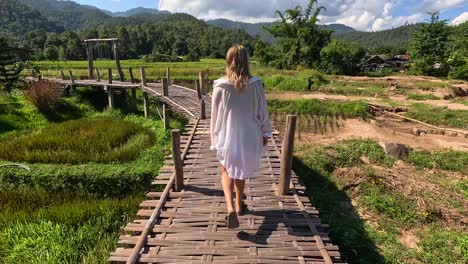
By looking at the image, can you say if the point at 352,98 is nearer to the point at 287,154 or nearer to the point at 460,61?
the point at 287,154

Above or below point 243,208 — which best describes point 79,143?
below

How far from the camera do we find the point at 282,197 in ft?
15.3

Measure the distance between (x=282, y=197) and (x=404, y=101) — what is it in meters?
16.4

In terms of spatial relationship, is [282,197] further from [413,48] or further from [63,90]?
[413,48]

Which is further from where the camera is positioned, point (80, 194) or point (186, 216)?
point (80, 194)

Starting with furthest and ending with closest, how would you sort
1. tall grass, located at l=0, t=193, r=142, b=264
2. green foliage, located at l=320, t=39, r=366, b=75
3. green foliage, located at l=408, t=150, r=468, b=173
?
green foliage, located at l=320, t=39, r=366, b=75 < green foliage, located at l=408, t=150, r=468, b=173 < tall grass, located at l=0, t=193, r=142, b=264

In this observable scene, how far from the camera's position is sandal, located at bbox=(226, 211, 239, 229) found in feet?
11.7

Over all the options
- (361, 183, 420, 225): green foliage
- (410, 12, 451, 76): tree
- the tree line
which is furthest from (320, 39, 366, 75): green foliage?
(361, 183, 420, 225): green foliage

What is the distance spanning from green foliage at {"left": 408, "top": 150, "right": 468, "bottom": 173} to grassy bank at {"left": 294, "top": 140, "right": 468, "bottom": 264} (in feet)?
0.09

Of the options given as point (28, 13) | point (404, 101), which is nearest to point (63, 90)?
point (404, 101)

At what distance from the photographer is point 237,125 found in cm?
355

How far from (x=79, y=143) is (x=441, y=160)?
1073cm

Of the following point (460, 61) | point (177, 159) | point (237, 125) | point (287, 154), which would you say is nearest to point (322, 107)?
point (287, 154)

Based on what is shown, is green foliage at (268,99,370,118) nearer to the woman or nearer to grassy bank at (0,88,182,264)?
grassy bank at (0,88,182,264)
